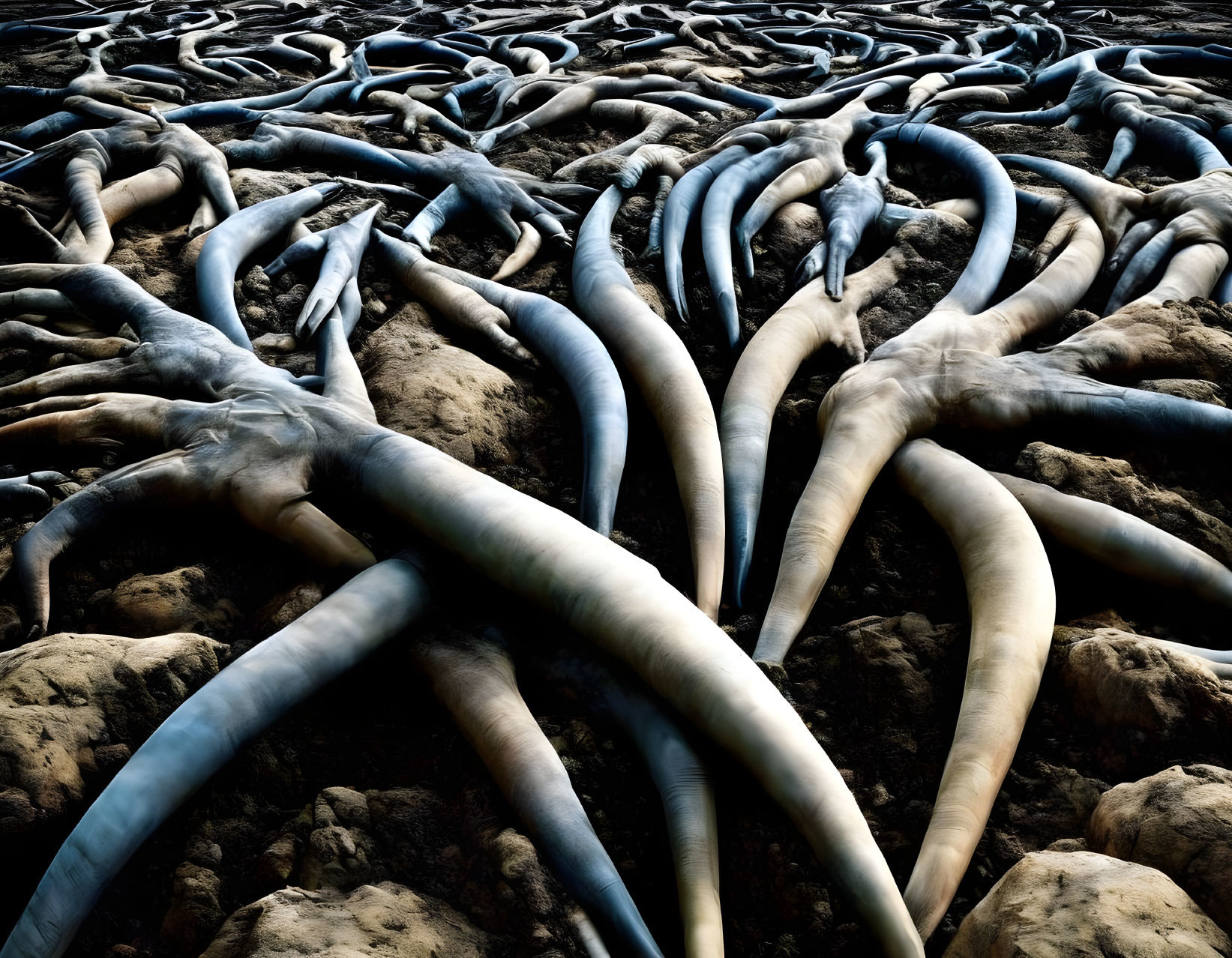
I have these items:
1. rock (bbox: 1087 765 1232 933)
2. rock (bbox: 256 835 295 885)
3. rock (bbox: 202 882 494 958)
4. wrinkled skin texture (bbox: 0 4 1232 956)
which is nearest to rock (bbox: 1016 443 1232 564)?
wrinkled skin texture (bbox: 0 4 1232 956)

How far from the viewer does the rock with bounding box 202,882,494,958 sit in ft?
5.43

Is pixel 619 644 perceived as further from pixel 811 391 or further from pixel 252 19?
pixel 252 19

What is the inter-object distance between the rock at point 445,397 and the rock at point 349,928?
1.41m

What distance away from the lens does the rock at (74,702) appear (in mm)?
1910

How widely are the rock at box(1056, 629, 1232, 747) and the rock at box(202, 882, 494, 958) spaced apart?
144 cm

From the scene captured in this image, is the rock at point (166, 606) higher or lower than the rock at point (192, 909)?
higher

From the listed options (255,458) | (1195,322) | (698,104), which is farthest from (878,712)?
(698,104)

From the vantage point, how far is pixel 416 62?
6945mm

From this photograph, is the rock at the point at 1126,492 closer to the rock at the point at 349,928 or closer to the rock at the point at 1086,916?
the rock at the point at 1086,916

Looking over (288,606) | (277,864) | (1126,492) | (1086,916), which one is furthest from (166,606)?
(1126,492)

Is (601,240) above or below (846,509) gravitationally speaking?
above

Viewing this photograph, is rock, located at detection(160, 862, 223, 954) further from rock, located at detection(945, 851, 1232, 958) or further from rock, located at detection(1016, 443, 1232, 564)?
rock, located at detection(1016, 443, 1232, 564)

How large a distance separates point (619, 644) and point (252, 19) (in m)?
8.37

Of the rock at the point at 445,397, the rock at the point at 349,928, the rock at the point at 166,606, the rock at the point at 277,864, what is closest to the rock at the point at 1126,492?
the rock at the point at 445,397
